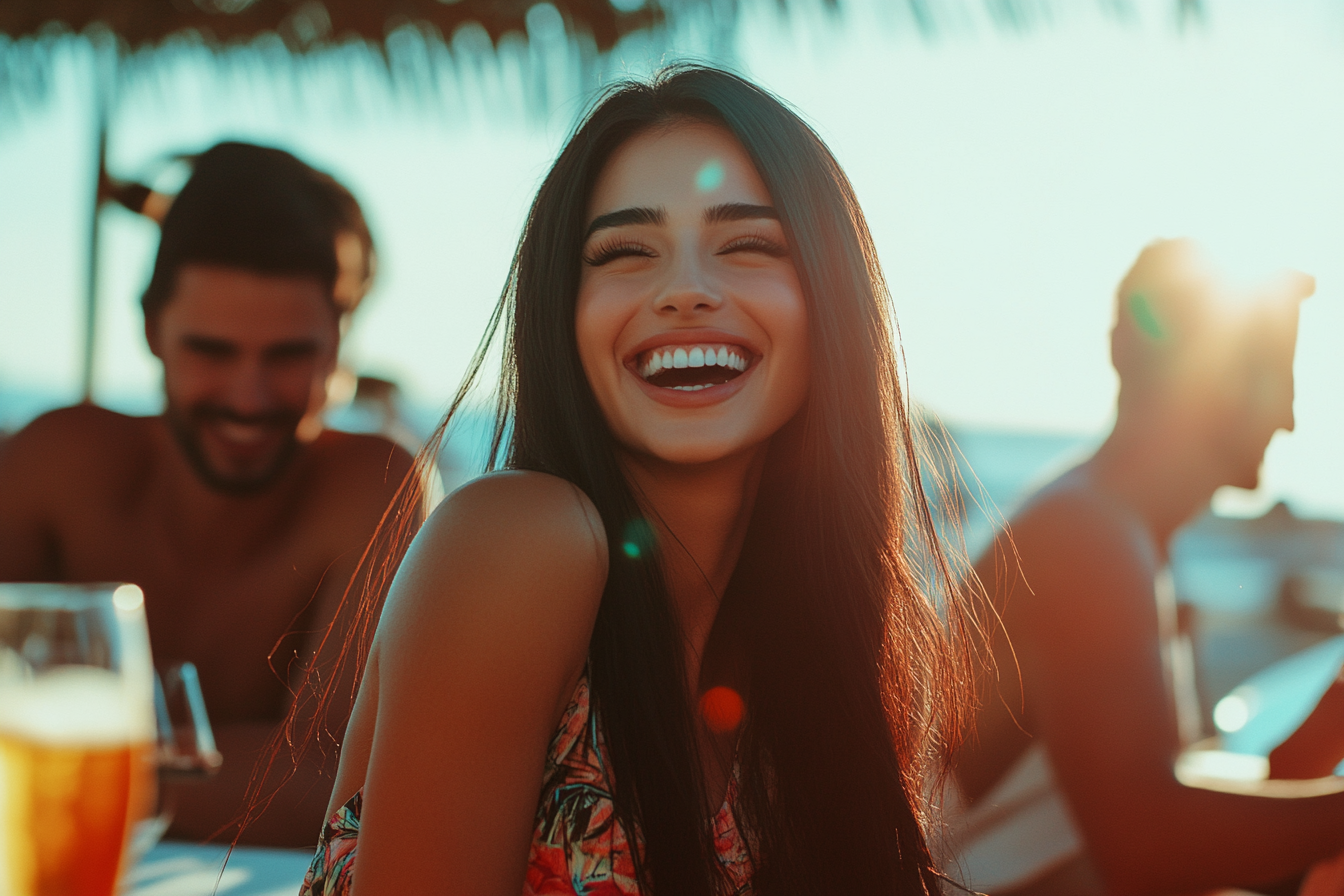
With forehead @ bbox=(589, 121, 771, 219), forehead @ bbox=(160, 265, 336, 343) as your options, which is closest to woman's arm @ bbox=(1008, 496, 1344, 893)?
forehead @ bbox=(589, 121, 771, 219)

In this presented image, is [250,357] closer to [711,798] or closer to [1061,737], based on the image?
[711,798]

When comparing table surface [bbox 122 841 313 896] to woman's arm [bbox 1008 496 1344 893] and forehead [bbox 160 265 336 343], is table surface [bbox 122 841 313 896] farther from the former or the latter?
woman's arm [bbox 1008 496 1344 893]

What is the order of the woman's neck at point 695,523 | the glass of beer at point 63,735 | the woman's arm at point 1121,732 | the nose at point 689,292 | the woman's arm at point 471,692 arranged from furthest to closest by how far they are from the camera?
1. the woman's arm at point 1121,732
2. the woman's neck at point 695,523
3. the nose at point 689,292
4. the woman's arm at point 471,692
5. the glass of beer at point 63,735

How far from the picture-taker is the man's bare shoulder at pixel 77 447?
8.58 ft

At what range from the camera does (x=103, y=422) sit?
2.73m

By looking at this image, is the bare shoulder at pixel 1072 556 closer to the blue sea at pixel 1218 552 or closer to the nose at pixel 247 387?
the blue sea at pixel 1218 552

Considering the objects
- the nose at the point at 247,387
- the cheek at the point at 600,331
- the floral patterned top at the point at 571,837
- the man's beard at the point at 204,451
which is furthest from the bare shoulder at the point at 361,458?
the floral patterned top at the point at 571,837

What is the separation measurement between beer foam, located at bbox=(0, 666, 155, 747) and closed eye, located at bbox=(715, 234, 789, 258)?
82cm

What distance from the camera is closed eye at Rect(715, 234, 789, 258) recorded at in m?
1.27

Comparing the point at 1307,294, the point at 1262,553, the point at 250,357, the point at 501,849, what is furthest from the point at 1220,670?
the point at 1262,553

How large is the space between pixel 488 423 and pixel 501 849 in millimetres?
774

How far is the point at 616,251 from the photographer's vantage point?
1297mm

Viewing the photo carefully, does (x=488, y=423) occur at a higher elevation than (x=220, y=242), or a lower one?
lower

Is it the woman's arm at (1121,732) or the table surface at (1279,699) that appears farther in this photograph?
the table surface at (1279,699)
